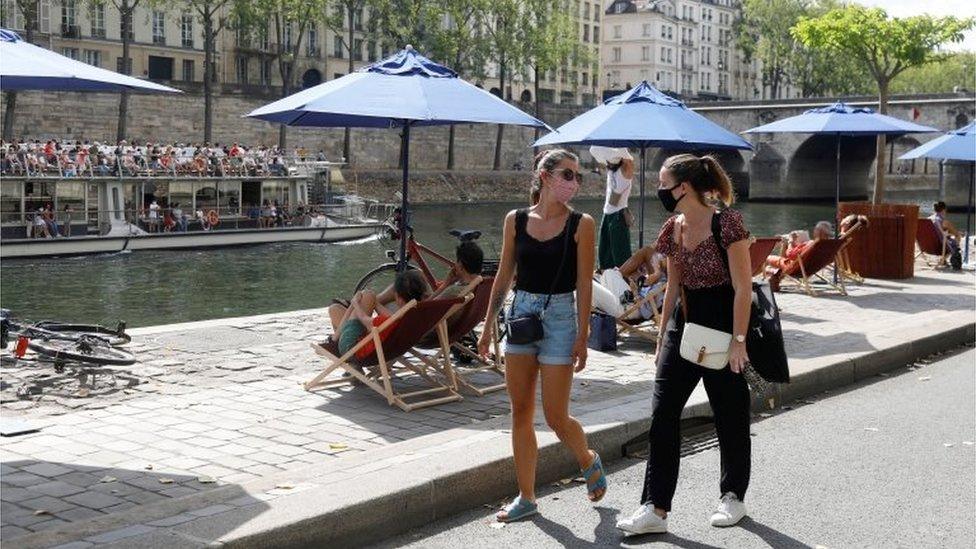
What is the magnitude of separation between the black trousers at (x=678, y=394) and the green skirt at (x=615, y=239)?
5.76 metres

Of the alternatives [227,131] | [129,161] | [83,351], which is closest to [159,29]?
[227,131]

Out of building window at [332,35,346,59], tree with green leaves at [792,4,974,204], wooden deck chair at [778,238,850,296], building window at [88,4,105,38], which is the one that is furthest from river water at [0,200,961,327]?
building window at [332,35,346,59]

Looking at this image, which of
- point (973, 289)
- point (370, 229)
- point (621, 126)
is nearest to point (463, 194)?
point (370, 229)

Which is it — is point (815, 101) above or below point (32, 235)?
above

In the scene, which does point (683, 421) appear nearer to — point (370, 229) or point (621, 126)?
point (621, 126)

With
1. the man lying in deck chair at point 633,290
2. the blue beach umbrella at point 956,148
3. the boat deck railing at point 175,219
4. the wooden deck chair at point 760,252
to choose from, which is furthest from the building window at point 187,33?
the man lying in deck chair at point 633,290

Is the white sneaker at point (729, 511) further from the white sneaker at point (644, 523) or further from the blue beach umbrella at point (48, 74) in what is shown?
the blue beach umbrella at point (48, 74)

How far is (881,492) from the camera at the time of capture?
21.3 feet

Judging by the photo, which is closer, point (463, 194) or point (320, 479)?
point (320, 479)

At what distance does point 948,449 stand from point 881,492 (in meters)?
1.27

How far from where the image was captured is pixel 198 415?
754 centimetres

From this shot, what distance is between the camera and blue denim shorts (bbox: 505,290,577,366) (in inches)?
221

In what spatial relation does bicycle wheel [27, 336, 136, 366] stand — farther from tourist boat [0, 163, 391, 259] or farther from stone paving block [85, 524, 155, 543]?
tourist boat [0, 163, 391, 259]

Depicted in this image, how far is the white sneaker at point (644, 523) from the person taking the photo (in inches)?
220
